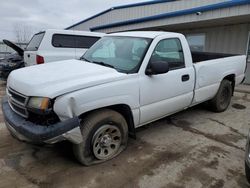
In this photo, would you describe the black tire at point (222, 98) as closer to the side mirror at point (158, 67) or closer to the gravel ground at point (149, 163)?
the gravel ground at point (149, 163)

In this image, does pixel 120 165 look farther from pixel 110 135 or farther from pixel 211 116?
pixel 211 116

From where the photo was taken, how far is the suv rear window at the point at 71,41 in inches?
283

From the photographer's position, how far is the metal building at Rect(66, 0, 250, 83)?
7.60m

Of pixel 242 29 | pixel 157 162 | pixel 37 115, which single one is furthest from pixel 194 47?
pixel 37 115

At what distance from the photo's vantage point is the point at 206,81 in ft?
15.7

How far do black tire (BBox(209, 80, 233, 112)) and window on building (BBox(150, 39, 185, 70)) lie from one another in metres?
1.74

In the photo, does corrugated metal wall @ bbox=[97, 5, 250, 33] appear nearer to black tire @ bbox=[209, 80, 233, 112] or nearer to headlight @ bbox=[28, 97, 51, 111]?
black tire @ bbox=[209, 80, 233, 112]

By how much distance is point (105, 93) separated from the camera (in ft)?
9.87

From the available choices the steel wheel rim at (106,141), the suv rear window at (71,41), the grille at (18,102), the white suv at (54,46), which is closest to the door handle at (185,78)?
the steel wheel rim at (106,141)

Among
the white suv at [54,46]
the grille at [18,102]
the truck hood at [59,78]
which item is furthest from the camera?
the white suv at [54,46]

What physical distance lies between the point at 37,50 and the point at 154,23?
5563 mm

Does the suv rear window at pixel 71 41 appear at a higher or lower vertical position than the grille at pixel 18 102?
higher

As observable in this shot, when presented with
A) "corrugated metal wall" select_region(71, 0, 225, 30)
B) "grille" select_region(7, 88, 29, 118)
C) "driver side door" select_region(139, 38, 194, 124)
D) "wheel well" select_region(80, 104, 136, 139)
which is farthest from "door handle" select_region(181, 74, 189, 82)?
"corrugated metal wall" select_region(71, 0, 225, 30)

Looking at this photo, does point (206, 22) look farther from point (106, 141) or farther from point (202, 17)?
point (106, 141)
